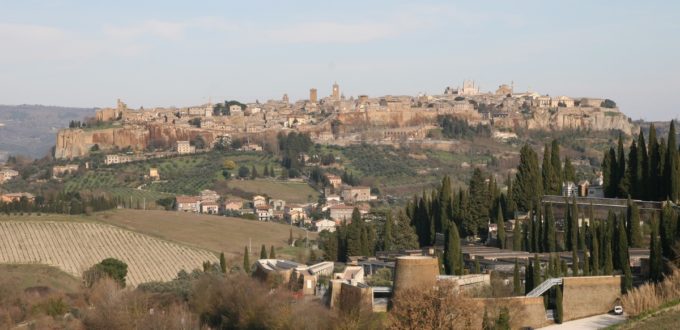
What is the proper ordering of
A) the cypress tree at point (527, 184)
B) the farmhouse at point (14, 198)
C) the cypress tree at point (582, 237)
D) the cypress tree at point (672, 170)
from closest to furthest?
the cypress tree at point (582, 237) < the cypress tree at point (672, 170) < the cypress tree at point (527, 184) < the farmhouse at point (14, 198)

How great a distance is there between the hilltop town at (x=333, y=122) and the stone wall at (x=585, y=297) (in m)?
115

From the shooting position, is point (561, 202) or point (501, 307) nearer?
point (501, 307)

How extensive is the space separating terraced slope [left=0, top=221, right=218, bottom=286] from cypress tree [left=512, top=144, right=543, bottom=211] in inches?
723

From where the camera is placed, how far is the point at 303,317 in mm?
37531

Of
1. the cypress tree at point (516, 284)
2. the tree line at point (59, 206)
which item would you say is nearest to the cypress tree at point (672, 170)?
the cypress tree at point (516, 284)

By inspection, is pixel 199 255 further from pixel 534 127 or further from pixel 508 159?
pixel 534 127

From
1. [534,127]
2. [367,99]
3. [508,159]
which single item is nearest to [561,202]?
[508,159]

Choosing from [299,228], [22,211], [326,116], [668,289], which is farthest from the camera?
[326,116]

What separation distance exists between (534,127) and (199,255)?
9932cm

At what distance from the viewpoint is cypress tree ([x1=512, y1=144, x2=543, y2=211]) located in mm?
55125

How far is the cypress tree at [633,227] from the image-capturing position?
45344mm

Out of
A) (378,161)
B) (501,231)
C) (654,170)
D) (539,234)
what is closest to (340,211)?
(378,161)

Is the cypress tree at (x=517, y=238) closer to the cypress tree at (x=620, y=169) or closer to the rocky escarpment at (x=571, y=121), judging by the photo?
the cypress tree at (x=620, y=169)

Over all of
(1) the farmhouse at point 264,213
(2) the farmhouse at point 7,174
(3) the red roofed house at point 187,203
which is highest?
(3) the red roofed house at point 187,203
